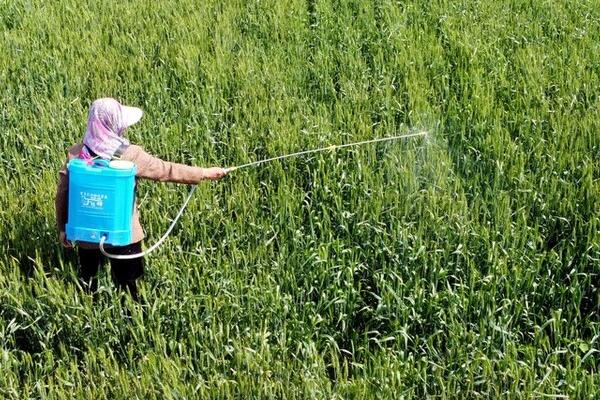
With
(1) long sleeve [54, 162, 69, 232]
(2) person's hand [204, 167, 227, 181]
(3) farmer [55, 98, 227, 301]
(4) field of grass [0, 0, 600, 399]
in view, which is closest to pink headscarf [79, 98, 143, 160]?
(3) farmer [55, 98, 227, 301]

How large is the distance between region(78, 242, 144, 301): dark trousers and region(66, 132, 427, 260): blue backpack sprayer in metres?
0.20

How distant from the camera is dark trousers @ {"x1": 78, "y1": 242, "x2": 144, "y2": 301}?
3184 millimetres

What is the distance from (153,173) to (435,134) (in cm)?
162

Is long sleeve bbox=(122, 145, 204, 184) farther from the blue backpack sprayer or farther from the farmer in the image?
the blue backpack sprayer

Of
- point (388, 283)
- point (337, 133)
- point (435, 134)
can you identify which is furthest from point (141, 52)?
point (388, 283)

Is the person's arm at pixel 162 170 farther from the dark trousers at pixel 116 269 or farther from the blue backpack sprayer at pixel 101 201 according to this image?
the dark trousers at pixel 116 269

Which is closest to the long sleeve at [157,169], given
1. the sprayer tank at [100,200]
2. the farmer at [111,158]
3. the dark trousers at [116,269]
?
the farmer at [111,158]

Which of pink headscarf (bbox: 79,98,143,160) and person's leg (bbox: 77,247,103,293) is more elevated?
pink headscarf (bbox: 79,98,143,160)

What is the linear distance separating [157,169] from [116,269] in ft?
1.44

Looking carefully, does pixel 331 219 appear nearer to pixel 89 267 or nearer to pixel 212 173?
pixel 212 173

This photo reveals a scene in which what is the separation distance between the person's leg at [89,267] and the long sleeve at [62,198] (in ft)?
0.54

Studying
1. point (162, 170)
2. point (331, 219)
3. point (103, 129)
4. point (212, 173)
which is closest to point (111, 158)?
point (103, 129)

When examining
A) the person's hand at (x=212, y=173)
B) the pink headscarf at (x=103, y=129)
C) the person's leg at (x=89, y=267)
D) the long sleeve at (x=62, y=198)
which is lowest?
the person's leg at (x=89, y=267)

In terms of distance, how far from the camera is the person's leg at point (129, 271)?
3.19 metres
